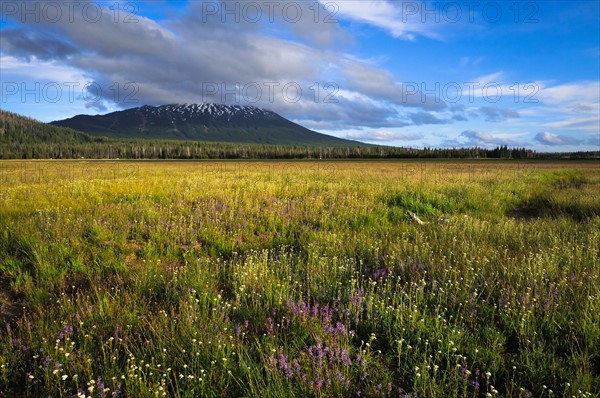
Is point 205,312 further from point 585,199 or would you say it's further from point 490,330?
point 585,199

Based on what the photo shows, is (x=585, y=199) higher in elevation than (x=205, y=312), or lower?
higher

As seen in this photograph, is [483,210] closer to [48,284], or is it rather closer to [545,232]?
[545,232]

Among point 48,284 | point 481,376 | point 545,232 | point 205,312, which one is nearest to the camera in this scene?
point 481,376

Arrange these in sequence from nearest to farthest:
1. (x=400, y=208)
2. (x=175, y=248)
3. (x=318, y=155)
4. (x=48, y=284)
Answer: (x=48, y=284), (x=175, y=248), (x=400, y=208), (x=318, y=155)

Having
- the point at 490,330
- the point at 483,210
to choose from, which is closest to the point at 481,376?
the point at 490,330

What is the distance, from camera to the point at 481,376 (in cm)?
323

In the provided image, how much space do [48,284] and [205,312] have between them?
3131mm

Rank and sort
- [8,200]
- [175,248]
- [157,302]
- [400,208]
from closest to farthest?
[157,302], [175,248], [8,200], [400,208]

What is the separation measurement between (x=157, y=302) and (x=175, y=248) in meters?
2.56

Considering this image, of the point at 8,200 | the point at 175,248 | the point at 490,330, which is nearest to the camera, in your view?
the point at 490,330

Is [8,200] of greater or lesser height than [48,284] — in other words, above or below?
above

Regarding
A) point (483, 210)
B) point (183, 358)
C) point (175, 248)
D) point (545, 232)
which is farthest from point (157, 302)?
point (483, 210)

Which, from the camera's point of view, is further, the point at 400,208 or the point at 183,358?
the point at 400,208

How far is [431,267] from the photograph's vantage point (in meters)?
5.64
